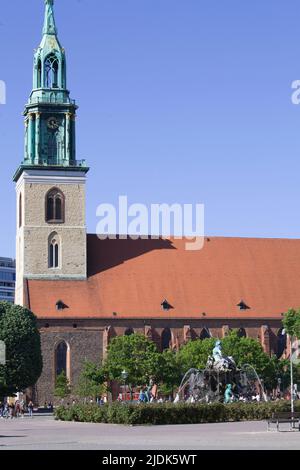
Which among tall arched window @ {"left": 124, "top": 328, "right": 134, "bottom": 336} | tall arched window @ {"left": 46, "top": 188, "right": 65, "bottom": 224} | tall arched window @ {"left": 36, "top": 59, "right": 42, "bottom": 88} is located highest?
tall arched window @ {"left": 36, "top": 59, "right": 42, "bottom": 88}

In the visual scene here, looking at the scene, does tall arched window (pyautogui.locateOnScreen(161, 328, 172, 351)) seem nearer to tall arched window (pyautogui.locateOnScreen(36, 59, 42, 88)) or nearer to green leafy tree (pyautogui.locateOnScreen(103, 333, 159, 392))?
green leafy tree (pyautogui.locateOnScreen(103, 333, 159, 392))

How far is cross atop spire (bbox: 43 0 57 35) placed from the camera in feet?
356

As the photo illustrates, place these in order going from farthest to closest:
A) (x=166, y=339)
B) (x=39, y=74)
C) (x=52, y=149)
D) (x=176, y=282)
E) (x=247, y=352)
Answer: (x=176, y=282)
(x=166, y=339)
(x=52, y=149)
(x=39, y=74)
(x=247, y=352)

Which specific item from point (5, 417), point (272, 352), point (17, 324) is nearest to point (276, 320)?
point (272, 352)

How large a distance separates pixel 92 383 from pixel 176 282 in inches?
653

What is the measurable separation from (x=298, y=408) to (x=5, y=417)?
30.0 m

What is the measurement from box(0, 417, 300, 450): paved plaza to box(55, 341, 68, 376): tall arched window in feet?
175

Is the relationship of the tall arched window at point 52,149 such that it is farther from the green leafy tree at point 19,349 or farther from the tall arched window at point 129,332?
the tall arched window at point 129,332

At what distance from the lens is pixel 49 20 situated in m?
109

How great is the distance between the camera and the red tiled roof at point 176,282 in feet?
351

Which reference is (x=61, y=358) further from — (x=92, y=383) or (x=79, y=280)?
(x=79, y=280)

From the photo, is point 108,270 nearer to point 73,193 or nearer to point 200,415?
point 73,193

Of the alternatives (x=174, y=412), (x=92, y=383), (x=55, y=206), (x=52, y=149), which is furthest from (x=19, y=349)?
(x=174, y=412)

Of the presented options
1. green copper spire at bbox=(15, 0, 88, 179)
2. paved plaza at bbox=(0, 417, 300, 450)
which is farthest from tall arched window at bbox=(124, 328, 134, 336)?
paved plaza at bbox=(0, 417, 300, 450)
